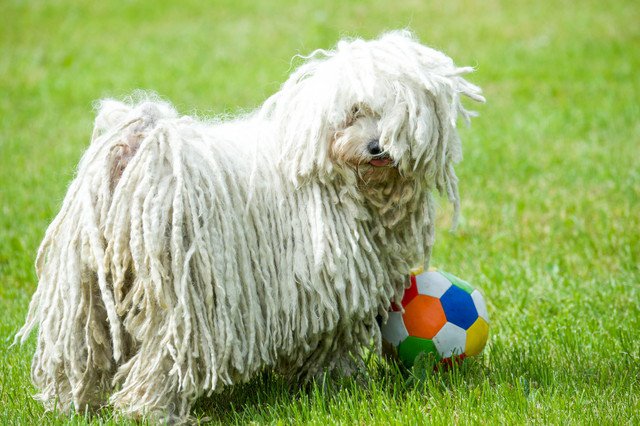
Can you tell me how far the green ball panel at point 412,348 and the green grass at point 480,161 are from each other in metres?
0.11

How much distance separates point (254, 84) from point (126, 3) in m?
5.36

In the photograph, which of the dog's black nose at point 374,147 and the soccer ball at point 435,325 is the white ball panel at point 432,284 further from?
the dog's black nose at point 374,147

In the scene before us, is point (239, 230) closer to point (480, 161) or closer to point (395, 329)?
point (395, 329)

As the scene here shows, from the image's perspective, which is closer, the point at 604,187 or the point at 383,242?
the point at 383,242

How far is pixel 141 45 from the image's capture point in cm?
1316

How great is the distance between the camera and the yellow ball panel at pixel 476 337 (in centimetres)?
445

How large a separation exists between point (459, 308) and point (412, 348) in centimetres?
30

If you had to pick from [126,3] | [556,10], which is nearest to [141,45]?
[126,3]

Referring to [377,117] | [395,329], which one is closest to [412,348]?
[395,329]

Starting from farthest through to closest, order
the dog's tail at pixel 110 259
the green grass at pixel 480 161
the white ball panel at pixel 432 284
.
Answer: the white ball panel at pixel 432 284
the green grass at pixel 480 161
the dog's tail at pixel 110 259

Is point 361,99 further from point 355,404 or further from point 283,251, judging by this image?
point 355,404

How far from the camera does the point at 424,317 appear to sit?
442 cm

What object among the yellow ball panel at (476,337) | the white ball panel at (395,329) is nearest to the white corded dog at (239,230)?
the white ball panel at (395,329)

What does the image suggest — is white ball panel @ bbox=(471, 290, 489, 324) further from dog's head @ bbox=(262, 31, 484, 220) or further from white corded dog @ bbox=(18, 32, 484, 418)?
dog's head @ bbox=(262, 31, 484, 220)
